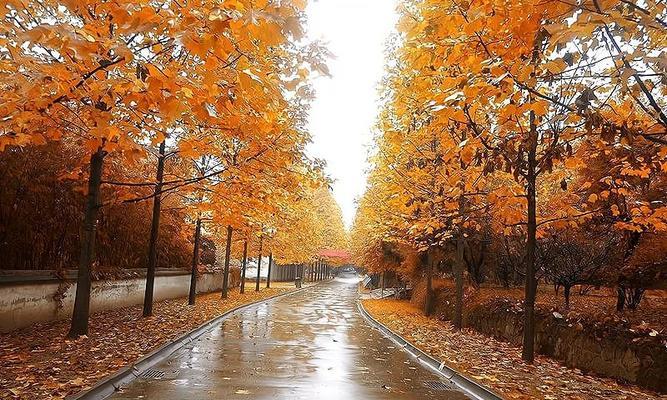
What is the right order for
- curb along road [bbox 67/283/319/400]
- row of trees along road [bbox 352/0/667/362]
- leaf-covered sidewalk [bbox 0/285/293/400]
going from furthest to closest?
leaf-covered sidewalk [bbox 0/285/293/400] < curb along road [bbox 67/283/319/400] < row of trees along road [bbox 352/0/667/362]

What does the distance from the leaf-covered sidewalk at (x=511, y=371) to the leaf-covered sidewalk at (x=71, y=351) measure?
5.95 m

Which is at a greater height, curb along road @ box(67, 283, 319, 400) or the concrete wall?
the concrete wall

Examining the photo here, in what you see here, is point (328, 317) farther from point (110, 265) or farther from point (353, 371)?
point (353, 371)

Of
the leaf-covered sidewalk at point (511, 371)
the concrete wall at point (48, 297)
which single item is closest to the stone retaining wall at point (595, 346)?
the leaf-covered sidewalk at point (511, 371)

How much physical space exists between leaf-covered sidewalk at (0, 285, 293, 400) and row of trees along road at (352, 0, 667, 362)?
582 centimetres

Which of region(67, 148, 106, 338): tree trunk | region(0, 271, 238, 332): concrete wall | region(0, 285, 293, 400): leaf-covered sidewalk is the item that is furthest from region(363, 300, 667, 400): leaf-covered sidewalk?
region(0, 271, 238, 332): concrete wall

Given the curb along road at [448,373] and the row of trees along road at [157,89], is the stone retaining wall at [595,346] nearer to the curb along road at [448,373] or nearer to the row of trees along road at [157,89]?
the curb along road at [448,373]

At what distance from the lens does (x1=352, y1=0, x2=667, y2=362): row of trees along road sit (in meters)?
5.12

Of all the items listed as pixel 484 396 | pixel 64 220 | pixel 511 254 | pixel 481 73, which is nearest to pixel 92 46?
pixel 481 73

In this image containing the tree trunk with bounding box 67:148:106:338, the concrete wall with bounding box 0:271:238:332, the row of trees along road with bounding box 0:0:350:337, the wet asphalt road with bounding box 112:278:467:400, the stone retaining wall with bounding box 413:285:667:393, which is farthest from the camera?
the concrete wall with bounding box 0:271:238:332

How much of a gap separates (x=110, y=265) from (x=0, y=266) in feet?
18.3

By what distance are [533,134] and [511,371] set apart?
4959mm

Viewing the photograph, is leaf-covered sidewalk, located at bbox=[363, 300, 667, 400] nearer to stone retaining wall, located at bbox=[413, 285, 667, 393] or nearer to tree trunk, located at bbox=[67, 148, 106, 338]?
stone retaining wall, located at bbox=[413, 285, 667, 393]

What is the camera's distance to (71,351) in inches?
351
